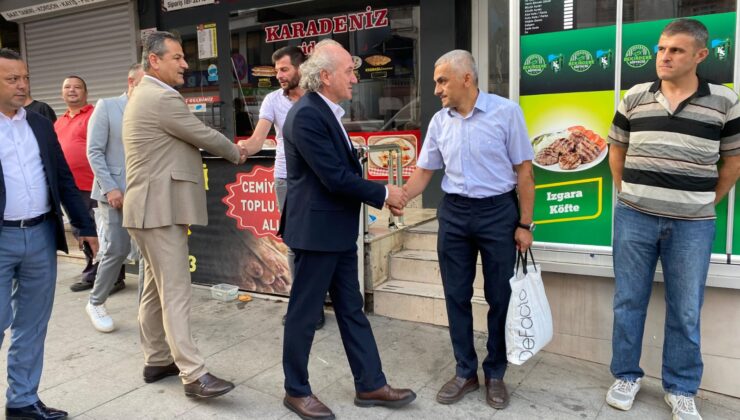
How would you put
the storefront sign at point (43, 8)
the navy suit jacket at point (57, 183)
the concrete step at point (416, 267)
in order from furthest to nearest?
the storefront sign at point (43, 8)
the concrete step at point (416, 267)
the navy suit jacket at point (57, 183)

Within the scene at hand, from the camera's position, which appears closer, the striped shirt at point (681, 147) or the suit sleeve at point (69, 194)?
the striped shirt at point (681, 147)

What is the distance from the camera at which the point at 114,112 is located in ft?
14.4

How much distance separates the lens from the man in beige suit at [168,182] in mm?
3217

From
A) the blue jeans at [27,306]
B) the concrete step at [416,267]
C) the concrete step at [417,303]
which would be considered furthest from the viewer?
the concrete step at [416,267]

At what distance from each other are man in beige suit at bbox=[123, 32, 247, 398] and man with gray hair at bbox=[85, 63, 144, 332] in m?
0.94

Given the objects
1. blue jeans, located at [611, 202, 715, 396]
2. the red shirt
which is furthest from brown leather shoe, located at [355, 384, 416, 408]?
the red shirt

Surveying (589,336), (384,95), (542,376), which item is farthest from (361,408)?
(384,95)

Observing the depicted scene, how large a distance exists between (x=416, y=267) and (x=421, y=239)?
353 millimetres

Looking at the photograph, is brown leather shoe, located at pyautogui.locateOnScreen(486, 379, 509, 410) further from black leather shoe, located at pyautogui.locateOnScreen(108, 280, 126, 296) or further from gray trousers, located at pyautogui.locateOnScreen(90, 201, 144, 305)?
black leather shoe, located at pyautogui.locateOnScreen(108, 280, 126, 296)

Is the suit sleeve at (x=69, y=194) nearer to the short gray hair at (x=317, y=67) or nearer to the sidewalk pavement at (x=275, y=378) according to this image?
the sidewalk pavement at (x=275, y=378)

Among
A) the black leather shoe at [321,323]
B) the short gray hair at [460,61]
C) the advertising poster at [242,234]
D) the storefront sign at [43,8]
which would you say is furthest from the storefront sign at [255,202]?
the storefront sign at [43,8]

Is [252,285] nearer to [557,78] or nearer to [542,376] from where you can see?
[542,376]

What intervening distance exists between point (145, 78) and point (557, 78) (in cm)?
246

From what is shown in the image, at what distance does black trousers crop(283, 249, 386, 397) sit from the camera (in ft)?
10.2
